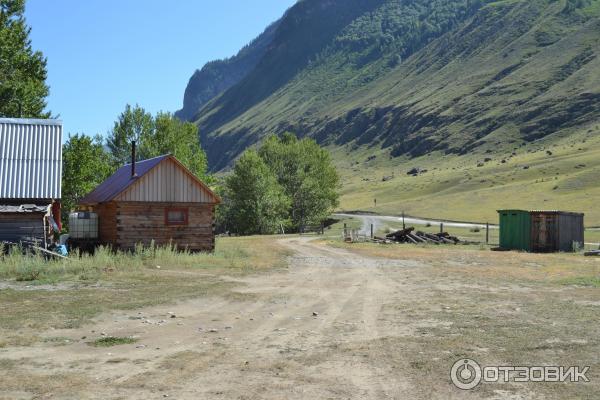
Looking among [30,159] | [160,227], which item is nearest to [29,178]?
[30,159]

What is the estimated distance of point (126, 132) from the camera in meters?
55.8

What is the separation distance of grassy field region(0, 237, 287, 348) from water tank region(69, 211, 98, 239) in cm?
590

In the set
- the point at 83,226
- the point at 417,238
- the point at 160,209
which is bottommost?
the point at 417,238

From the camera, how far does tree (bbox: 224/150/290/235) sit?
192 feet

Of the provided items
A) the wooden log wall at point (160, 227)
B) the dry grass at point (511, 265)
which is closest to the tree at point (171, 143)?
the dry grass at point (511, 265)

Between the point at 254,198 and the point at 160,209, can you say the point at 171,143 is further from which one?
the point at 160,209

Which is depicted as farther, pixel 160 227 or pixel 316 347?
pixel 160 227

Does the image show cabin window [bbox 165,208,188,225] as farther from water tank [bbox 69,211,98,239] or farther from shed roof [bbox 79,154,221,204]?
water tank [bbox 69,211,98,239]

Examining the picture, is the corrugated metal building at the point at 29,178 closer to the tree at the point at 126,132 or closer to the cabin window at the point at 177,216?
the cabin window at the point at 177,216

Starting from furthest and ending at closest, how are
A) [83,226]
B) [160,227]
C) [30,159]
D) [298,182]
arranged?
[298,182], [83,226], [160,227], [30,159]

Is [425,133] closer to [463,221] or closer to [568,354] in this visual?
[463,221]

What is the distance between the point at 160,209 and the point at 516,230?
23.2m

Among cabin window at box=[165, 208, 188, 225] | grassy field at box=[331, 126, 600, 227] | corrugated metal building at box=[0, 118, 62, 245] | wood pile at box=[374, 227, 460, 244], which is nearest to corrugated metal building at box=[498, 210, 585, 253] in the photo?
wood pile at box=[374, 227, 460, 244]

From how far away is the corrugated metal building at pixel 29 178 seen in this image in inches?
941
